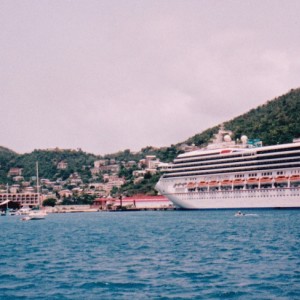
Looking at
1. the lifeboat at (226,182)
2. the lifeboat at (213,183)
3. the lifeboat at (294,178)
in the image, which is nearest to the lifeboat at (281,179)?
the lifeboat at (294,178)

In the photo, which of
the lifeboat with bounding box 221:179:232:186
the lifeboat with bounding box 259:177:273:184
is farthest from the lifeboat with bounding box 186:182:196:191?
the lifeboat with bounding box 259:177:273:184

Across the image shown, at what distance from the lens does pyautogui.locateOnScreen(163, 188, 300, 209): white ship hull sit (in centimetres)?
10969

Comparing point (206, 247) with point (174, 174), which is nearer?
point (206, 247)

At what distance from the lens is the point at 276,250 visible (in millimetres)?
36656

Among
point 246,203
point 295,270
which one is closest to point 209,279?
point 295,270

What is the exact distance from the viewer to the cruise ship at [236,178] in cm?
11194

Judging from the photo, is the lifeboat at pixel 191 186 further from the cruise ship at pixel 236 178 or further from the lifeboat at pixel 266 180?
the lifeboat at pixel 266 180

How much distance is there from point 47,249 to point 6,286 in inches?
614

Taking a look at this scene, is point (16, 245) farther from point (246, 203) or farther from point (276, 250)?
point (246, 203)

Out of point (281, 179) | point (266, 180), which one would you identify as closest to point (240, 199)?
point (266, 180)

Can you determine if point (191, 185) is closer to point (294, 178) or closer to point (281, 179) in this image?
point (281, 179)

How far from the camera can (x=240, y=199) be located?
11712 centimetres

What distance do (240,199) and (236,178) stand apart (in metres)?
5.64

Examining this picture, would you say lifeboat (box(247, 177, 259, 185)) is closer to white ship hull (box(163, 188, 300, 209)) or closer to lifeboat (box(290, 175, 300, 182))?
white ship hull (box(163, 188, 300, 209))
